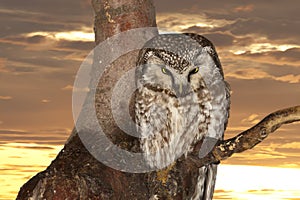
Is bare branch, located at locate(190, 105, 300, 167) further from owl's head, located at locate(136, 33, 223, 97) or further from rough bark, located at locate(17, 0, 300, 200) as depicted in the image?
owl's head, located at locate(136, 33, 223, 97)

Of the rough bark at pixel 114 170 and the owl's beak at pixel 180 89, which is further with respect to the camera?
the owl's beak at pixel 180 89

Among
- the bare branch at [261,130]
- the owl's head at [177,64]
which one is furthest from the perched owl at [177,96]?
the bare branch at [261,130]

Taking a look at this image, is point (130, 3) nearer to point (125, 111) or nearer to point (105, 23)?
point (105, 23)

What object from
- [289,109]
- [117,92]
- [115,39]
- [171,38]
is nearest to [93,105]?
[117,92]

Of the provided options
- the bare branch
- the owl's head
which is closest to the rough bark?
the bare branch

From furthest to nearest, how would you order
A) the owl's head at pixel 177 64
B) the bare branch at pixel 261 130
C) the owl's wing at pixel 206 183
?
the owl's wing at pixel 206 183
the owl's head at pixel 177 64
the bare branch at pixel 261 130

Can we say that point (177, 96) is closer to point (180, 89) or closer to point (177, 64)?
point (180, 89)

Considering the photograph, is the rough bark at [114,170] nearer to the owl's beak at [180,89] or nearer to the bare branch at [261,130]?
the bare branch at [261,130]
